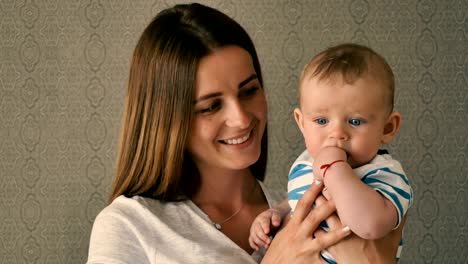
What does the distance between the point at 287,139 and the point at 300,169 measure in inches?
52.8

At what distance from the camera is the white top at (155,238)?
181 cm

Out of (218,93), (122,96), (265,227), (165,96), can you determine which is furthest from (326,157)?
(122,96)

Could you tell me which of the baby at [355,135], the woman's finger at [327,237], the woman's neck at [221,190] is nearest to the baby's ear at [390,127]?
the baby at [355,135]

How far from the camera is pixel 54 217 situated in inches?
121

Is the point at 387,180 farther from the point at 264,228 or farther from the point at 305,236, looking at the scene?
the point at 264,228

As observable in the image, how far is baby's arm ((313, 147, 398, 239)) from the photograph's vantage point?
1.41 m

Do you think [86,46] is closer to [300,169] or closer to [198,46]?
[198,46]

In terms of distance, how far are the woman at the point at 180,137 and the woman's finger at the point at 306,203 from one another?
0.18 m

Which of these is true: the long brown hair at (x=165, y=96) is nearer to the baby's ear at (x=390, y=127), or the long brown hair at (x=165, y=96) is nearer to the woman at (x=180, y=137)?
the woman at (x=180, y=137)

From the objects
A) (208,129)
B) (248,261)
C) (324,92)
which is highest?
(324,92)

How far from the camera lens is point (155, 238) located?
185cm

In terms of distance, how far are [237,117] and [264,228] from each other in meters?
0.33

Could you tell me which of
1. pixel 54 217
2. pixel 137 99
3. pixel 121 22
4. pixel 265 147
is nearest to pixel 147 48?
pixel 137 99

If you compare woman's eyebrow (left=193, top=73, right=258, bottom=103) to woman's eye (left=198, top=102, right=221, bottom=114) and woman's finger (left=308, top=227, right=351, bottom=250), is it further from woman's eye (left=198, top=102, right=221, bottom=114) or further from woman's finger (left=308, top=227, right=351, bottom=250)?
woman's finger (left=308, top=227, right=351, bottom=250)
